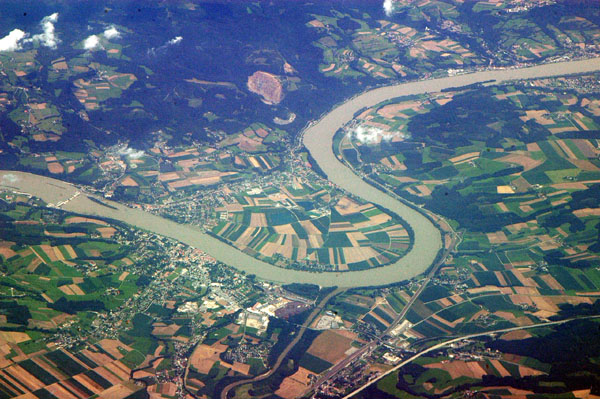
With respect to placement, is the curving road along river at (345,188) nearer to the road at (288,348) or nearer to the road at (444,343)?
the road at (288,348)

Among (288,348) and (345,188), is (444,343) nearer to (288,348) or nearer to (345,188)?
(288,348)

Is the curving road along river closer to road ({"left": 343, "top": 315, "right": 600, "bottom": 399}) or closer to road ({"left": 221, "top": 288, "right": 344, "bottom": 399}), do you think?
road ({"left": 221, "top": 288, "right": 344, "bottom": 399})

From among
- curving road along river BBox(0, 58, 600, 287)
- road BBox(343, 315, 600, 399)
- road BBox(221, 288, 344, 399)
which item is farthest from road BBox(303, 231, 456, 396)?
road BBox(221, 288, 344, 399)

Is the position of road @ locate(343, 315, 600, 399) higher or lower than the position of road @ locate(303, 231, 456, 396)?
higher

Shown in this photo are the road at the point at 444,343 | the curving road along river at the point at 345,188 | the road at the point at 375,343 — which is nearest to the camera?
the road at the point at 444,343

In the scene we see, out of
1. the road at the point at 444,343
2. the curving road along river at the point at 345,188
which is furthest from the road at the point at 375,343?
the road at the point at 444,343

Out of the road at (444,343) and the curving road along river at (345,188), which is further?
the curving road along river at (345,188)

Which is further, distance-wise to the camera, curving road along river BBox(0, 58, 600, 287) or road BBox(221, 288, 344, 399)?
curving road along river BBox(0, 58, 600, 287)

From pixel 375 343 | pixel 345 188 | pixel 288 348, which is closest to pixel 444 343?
pixel 375 343

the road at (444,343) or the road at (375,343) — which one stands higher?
the road at (444,343)
